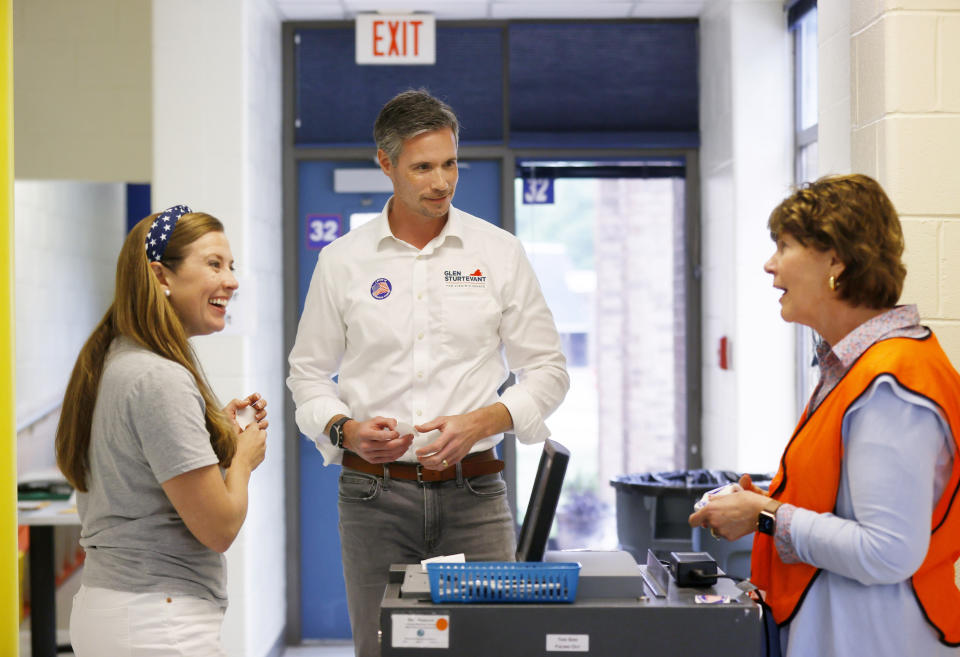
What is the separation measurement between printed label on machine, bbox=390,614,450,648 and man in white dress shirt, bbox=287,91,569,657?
0.54 m

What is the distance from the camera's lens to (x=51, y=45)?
3949mm

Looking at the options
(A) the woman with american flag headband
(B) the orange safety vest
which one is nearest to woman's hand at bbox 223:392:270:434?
(A) the woman with american flag headband

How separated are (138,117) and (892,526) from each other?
3.53 m

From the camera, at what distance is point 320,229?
181 inches

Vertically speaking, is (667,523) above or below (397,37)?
below

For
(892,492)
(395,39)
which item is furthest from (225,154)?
(892,492)

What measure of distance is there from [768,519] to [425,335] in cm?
88

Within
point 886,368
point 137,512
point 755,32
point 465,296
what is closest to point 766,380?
point 755,32

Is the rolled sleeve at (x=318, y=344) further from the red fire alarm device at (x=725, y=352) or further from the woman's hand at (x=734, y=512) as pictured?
the red fire alarm device at (x=725, y=352)

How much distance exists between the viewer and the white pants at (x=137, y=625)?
1.60 meters

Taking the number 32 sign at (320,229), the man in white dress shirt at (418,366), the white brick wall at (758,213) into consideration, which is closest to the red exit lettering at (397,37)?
the number 32 sign at (320,229)

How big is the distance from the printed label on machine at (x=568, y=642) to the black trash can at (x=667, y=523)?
7.32 ft

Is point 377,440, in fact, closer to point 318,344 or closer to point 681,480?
point 318,344

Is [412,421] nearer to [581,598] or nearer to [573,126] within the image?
[581,598]
